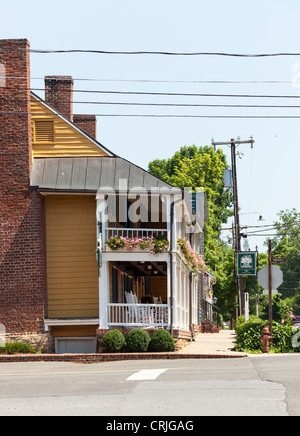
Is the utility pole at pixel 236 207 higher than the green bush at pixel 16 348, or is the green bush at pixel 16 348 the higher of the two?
the utility pole at pixel 236 207

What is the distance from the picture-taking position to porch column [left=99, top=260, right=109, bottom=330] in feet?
85.3

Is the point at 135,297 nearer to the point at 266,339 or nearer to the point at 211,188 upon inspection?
the point at 266,339

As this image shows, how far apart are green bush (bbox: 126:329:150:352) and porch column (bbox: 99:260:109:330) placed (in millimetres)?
1489

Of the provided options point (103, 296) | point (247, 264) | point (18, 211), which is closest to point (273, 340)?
point (103, 296)

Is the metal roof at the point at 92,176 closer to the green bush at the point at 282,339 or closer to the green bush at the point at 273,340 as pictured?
the green bush at the point at 273,340

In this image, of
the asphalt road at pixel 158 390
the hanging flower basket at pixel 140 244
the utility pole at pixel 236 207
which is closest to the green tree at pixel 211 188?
the utility pole at pixel 236 207

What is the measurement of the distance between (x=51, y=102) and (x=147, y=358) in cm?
1196

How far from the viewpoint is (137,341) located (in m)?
24.5

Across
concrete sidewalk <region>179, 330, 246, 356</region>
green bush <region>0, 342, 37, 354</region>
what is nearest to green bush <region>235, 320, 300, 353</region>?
concrete sidewalk <region>179, 330, 246, 356</region>

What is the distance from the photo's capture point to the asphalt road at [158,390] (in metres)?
11.2

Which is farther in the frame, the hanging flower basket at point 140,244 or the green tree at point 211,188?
the green tree at point 211,188

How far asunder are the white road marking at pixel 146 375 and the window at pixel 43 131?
38.1 feet

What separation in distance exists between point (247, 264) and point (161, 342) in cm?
1084
